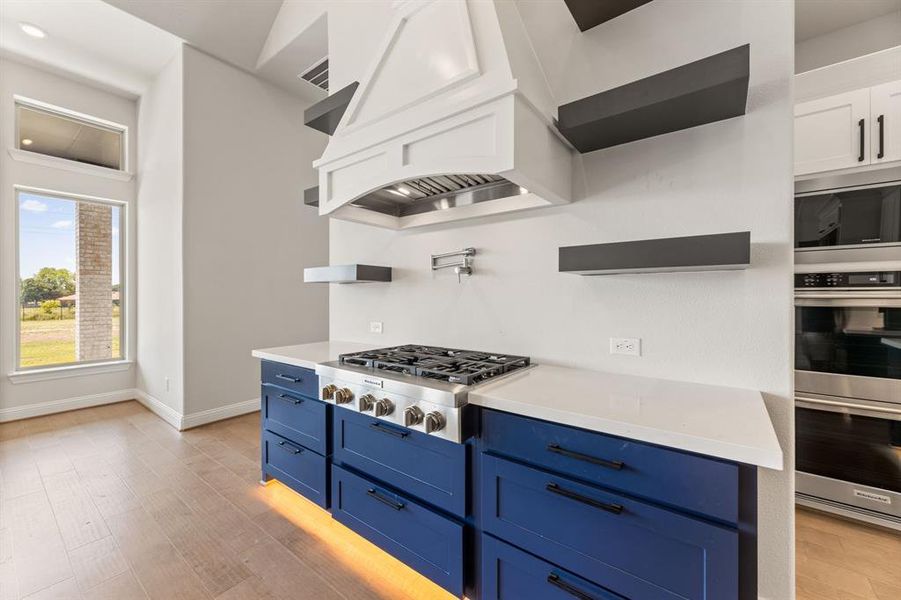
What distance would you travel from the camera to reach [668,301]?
1.56 meters

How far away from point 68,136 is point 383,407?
5.20 m

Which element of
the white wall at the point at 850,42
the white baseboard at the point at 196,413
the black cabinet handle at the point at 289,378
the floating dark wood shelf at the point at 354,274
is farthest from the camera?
the white baseboard at the point at 196,413

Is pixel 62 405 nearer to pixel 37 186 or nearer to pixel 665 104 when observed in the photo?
pixel 37 186

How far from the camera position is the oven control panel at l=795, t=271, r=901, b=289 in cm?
202

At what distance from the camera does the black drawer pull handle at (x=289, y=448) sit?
7.08ft

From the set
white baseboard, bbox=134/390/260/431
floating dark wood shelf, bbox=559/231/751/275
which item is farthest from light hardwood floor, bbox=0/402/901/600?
floating dark wood shelf, bbox=559/231/751/275

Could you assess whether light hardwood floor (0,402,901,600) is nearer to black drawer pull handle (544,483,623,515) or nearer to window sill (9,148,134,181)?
black drawer pull handle (544,483,623,515)

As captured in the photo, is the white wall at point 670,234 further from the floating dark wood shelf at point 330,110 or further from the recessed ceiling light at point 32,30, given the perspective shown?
the recessed ceiling light at point 32,30

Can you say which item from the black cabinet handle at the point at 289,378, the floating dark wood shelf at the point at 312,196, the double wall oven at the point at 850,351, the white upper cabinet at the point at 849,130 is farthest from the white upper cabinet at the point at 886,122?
the black cabinet handle at the point at 289,378

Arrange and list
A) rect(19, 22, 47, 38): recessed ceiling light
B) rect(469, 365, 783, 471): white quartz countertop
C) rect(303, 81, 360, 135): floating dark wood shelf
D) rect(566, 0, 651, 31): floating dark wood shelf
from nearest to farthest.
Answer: rect(469, 365, 783, 471): white quartz countertop
rect(566, 0, 651, 31): floating dark wood shelf
rect(303, 81, 360, 135): floating dark wood shelf
rect(19, 22, 47, 38): recessed ceiling light

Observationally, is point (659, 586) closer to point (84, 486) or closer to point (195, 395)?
point (84, 486)

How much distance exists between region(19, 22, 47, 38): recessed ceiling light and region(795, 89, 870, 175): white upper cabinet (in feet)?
20.0

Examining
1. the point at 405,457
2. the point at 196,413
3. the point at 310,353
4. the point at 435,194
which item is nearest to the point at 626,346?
the point at 405,457

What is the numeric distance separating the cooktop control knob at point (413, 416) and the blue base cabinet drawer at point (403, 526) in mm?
386
